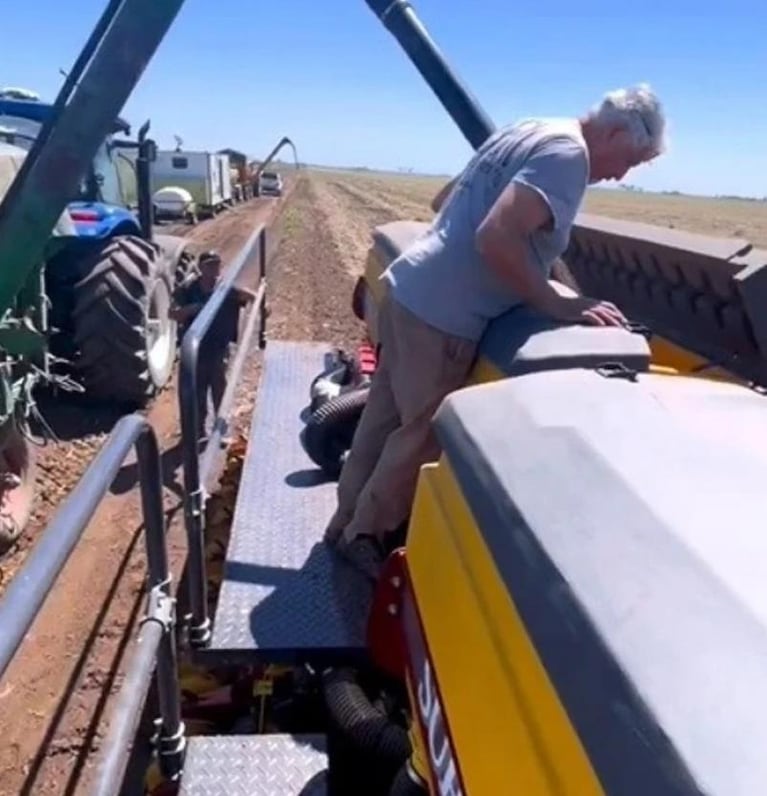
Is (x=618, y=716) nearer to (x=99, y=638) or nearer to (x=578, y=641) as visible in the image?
(x=578, y=641)

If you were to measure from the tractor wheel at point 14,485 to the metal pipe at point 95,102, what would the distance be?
173cm

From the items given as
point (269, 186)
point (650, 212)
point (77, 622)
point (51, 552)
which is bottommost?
point (650, 212)

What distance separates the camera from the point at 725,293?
2354 millimetres

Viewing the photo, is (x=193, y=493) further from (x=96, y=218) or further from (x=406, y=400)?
(x=96, y=218)

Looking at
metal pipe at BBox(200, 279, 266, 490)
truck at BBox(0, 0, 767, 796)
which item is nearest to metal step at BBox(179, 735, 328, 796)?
truck at BBox(0, 0, 767, 796)

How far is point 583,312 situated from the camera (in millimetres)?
2166

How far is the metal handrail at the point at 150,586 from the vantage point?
1.13 metres

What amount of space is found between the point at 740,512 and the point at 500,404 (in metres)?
0.47

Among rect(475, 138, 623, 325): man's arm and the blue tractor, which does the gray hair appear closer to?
rect(475, 138, 623, 325): man's arm

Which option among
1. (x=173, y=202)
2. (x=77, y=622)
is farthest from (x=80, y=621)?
(x=173, y=202)

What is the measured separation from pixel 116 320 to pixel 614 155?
14.1 ft

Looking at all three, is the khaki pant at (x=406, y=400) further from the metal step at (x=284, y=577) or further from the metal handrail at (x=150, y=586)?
the metal handrail at (x=150, y=586)

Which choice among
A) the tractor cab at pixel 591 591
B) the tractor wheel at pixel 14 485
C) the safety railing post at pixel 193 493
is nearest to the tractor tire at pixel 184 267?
the tractor wheel at pixel 14 485

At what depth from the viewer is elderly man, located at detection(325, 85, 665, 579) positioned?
7.20ft
